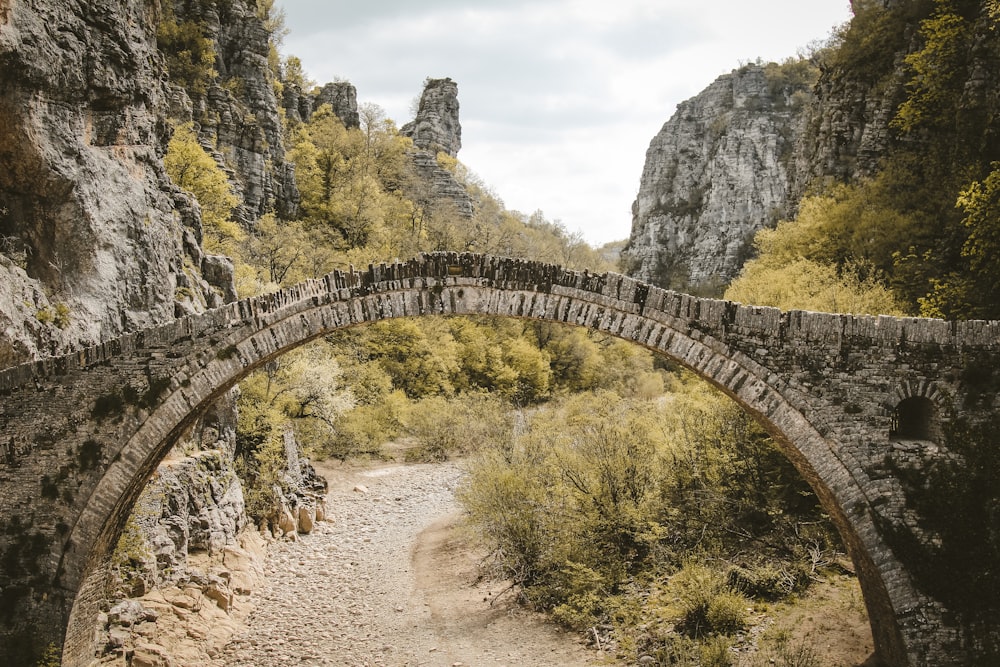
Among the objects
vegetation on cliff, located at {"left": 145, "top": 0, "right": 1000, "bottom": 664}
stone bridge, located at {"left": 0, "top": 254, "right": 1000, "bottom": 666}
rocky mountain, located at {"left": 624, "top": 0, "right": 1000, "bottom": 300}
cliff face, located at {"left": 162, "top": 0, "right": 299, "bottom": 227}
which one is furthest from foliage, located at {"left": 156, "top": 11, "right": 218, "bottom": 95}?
stone bridge, located at {"left": 0, "top": 254, "right": 1000, "bottom": 666}

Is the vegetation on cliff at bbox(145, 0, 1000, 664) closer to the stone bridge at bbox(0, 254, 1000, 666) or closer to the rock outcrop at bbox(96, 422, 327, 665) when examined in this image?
the rock outcrop at bbox(96, 422, 327, 665)

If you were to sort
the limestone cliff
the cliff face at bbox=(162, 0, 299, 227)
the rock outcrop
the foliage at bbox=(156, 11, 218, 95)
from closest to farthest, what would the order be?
the rock outcrop → the foliage at bbox=(156, 11, 218, 95) → the cliff face at bbox=(162, 0, 299, 227) → the limestone cliff

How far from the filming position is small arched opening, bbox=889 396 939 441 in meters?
7.54

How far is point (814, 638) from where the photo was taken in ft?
29.1

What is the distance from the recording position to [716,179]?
60781 mm

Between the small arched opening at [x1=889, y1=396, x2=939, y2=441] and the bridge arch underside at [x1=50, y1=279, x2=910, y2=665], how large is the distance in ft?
3.78

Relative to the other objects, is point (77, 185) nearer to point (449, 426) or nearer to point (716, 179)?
point (449, 426)

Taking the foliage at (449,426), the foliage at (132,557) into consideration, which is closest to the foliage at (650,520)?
the foliage at (132,557)

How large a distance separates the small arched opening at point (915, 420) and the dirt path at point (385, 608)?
580 cm

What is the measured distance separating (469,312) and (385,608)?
26.8ft

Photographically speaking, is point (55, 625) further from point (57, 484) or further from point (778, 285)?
point (778, 285)

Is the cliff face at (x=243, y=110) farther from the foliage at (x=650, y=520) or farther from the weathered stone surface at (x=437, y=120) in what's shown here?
the weathered stone surface at (x=437, y=120)

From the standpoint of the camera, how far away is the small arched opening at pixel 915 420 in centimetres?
754

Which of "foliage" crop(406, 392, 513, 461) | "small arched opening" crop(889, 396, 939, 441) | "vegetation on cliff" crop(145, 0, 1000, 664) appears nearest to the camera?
"small arched opening" crop(889, 396, 939, 441)
